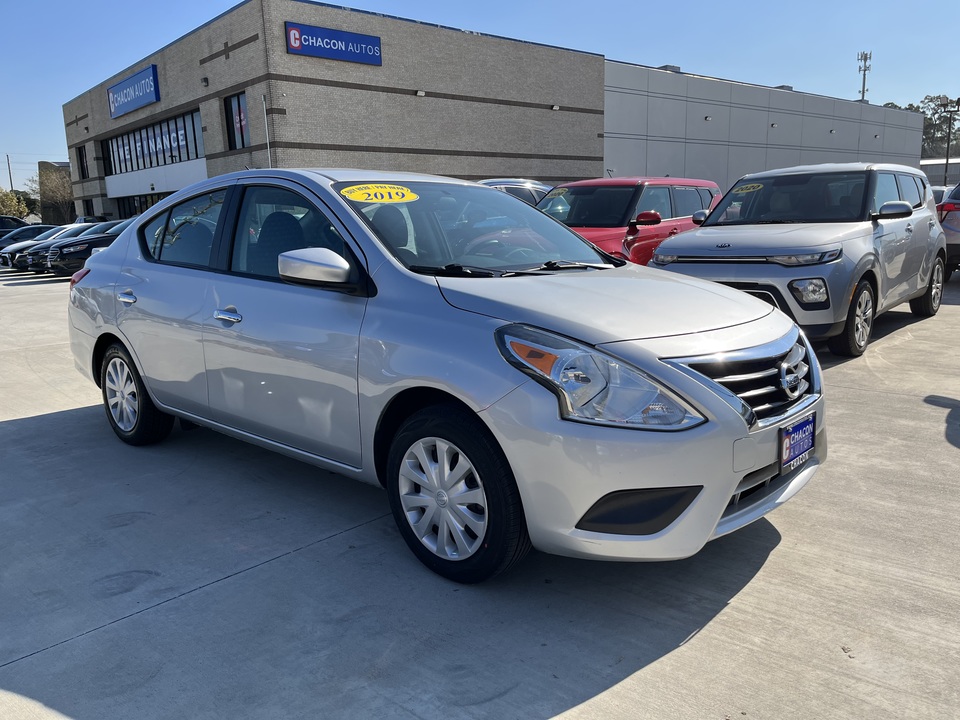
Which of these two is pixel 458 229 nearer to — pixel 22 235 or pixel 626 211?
pixel 626 211

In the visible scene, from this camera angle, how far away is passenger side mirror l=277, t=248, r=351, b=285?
3.23 m

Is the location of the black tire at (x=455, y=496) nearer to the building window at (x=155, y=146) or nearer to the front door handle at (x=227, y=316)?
the front door handle at (x=227, y=316)

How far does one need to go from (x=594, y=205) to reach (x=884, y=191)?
3.43 meters

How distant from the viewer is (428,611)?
112 inches

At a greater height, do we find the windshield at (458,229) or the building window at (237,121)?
the building window at (237,121)

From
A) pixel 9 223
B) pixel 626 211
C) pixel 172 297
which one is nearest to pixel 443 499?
pixel 172 297

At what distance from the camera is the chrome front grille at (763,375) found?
273 cm

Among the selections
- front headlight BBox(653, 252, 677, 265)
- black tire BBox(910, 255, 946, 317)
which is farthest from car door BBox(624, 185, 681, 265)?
black tire BBox(910, 255, 946, 317)

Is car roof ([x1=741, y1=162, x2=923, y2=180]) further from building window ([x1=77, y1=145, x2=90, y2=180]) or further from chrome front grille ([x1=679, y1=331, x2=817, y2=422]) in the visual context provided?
building window ([x1=77, y1=145, x2=90, y2=180])

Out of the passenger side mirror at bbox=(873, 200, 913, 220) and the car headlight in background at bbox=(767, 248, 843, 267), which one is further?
the passenger side mirror at bbox=(873, 200, 913, 220)

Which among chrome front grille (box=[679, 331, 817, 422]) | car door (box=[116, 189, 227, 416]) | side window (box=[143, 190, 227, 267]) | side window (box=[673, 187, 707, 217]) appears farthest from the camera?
side window (box=[673, 187, 707, 217])

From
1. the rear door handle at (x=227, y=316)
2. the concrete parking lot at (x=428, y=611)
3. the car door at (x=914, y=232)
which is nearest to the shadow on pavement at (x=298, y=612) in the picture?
the concrete parking lot at (x=428, y=611)

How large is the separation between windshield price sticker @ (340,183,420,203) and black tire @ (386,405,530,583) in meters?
1.23

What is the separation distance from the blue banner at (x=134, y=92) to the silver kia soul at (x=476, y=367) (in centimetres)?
3465
